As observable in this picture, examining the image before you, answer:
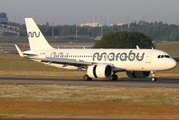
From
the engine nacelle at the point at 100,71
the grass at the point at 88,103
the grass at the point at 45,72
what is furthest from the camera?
the grass at the point at 45,72

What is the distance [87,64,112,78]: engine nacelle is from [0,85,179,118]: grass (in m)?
10.2

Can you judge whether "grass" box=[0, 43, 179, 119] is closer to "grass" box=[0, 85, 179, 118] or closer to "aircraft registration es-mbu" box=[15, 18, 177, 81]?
"grass" box=[0, 85, 179, 118]

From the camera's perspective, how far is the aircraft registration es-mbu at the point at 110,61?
43.0 m

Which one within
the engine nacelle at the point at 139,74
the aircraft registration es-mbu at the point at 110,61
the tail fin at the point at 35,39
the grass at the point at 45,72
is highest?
the tail fin at the point at 35,39

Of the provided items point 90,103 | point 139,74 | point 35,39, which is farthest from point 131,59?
point 90,103

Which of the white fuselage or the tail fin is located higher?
the tail fin

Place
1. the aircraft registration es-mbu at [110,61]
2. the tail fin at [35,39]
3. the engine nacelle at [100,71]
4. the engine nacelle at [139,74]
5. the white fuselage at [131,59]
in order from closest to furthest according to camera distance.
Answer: the white fuselage at [131,59] < the aircraft registration es-mbu at [110,61] < the engine nacelle at [100,71] < the engine nacelle at [139,74] < the tail fin at [35,39]

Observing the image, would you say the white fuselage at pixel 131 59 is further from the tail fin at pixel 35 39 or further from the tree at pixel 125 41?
the tree at pixel 125 41

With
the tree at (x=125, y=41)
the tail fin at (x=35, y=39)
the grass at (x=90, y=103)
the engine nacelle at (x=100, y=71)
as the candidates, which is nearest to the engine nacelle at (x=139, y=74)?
the engine nacelle at (x=100, y=71)

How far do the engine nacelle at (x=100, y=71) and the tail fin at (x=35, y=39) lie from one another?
470 inches

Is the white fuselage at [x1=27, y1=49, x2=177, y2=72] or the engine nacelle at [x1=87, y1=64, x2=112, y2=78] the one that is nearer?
the white fuselage at [x1=27, y1=49, x2=177, y2=72]

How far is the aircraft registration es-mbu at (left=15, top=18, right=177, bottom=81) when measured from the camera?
43.0m

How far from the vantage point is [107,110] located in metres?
22.4

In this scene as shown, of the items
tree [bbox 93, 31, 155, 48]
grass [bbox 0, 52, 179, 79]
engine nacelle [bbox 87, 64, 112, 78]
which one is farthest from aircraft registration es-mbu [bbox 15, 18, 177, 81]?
tree [bbox 93, 31, 155, 48]
